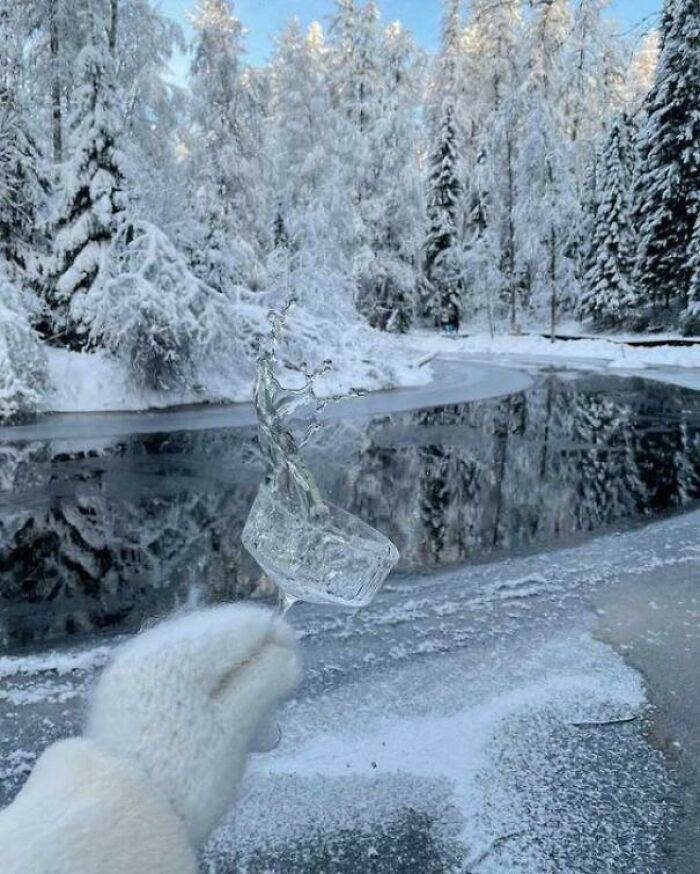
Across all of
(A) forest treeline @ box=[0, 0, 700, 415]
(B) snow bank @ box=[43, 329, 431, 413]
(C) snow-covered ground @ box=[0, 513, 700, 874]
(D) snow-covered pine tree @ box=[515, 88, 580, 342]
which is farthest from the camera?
(D) snow-covered pine tree @ box=[515, 88, 580, 342]

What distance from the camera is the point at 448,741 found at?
123 inches

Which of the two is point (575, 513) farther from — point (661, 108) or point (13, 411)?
point (661, 108)

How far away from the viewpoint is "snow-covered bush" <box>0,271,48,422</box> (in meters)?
11.6

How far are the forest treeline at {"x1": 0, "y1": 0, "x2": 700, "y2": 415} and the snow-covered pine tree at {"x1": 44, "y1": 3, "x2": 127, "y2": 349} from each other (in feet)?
0.16

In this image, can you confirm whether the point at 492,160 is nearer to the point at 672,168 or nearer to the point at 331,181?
the point at 672,168

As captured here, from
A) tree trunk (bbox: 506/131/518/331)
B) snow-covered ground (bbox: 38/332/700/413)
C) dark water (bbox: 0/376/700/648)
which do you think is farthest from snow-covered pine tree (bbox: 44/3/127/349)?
tree trunk (bbox: 506/131/518/331)

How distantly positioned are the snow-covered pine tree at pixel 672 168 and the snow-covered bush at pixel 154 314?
70.2 feet

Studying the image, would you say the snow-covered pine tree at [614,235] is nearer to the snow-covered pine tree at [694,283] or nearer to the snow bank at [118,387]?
the snow-covered pine tree at [694,283]

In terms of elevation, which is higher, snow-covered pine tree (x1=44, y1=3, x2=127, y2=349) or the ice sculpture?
snow-covered pine tree (x1=44, y1=3, x2=127, y2=349)

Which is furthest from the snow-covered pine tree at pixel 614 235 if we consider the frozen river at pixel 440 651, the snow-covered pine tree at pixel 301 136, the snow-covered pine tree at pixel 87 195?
the frozen river at pixel 440 651

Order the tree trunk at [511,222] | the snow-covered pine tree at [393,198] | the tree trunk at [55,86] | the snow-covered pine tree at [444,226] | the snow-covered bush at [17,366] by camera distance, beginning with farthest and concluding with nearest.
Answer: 1. the snow-covered pine tree at [444,226]
2. the tree trunk at [511,222]
3. the snow-covered pine tree at [393,198]
4. the tree trunk at [55,86]
5. the snow-covered bush at [17,366]

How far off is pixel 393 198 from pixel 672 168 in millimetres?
11524

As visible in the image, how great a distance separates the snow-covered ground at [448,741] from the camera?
2484 millimetres

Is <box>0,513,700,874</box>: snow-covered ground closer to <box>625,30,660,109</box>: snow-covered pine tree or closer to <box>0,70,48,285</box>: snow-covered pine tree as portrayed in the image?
<box>0,70,48,285</box>: snow-covered pine tree
